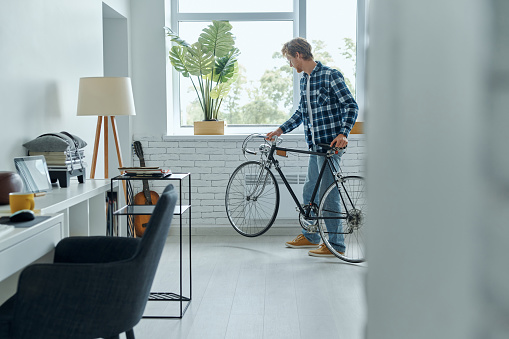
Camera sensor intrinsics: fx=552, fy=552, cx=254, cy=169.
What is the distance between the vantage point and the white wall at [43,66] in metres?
2.83

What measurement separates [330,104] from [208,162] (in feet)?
5.03

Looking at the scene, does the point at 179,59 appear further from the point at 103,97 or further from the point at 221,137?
the point at 103,97

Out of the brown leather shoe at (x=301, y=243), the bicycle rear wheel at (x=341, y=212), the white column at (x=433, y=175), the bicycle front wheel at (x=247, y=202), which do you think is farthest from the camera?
the bicycle front wheel at (x=247, y=202)

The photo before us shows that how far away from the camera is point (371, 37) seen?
18cm

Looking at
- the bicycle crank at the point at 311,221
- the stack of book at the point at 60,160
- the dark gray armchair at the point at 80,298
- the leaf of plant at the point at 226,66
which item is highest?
the leaf of plant at the point at 226,66

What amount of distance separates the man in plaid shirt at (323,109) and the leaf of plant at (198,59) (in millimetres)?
1067

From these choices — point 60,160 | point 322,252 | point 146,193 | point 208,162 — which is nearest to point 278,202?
point 322,252

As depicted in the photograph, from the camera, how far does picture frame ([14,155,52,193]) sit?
103 inches

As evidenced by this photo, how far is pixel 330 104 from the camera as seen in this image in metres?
4.17

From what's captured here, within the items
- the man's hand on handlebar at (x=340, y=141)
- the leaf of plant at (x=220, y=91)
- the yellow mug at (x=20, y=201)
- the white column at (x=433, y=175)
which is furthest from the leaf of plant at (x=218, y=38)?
the white column at (x=433, y=175)

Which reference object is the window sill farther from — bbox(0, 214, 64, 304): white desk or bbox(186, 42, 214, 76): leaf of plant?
bbox(0, 214, 64, 304): white desk

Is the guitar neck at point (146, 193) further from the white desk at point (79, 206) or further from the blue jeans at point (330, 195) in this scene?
the white desk at point (79, 206)

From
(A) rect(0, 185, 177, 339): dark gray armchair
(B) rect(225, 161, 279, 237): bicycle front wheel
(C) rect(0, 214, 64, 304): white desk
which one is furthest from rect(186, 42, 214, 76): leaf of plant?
(A) rect(0, 185, 177, 339): dark gray armchair

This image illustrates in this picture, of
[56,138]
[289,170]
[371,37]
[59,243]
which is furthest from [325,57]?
[371,37]
